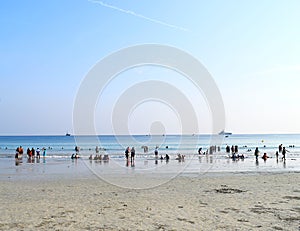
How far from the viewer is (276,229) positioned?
8.66 meters

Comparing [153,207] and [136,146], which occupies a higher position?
[153,207]

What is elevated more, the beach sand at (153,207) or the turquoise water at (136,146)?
the beach sand at (153,207)

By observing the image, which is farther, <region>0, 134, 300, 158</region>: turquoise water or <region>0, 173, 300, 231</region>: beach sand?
<region>0, 134, 300, 158</region>: turquoise water

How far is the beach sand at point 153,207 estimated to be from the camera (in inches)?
366

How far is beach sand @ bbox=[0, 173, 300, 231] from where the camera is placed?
929 cm

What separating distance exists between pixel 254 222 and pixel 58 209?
21.8 feet

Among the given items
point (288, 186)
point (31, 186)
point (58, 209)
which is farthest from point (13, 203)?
point (288, 186)

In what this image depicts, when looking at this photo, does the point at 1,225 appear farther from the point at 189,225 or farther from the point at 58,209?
the point at 189,225

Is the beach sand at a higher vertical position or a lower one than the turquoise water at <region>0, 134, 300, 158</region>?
higher

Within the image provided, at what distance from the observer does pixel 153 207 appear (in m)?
11.8

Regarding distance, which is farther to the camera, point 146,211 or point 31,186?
point 31,186

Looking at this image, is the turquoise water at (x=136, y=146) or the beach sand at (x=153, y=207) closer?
the beach sand at (x=153, y=207)

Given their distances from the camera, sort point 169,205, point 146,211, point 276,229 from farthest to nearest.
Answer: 1. point 169,205
2. point 146,211
3. point 276,229

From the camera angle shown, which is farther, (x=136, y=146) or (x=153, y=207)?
(x=136, y=146)
